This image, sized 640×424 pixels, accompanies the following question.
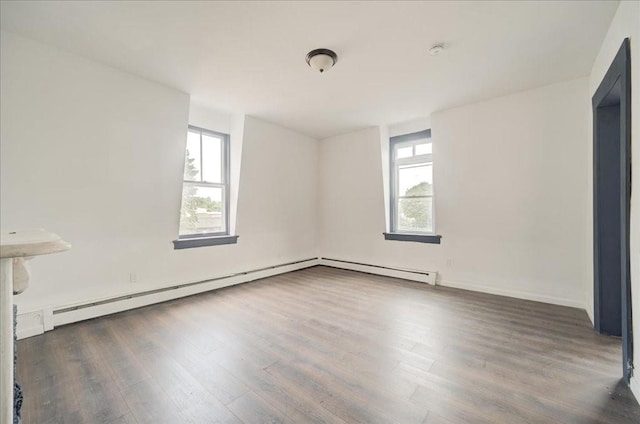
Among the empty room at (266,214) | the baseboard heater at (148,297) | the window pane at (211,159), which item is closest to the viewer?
the empty room at (266,214)

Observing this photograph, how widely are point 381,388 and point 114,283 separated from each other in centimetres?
299

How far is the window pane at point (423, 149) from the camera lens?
180 inches

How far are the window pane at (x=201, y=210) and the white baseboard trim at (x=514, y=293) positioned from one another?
11.9 feet

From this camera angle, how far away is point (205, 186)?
4074 mm

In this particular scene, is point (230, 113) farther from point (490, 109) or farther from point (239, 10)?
point (490, 109)

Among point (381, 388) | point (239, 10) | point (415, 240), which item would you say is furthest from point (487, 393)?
point (239, 10)

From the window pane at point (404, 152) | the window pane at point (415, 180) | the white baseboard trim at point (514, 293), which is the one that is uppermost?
the window pane at point (404, 152)

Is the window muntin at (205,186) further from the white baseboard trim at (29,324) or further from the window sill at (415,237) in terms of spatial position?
the window sill at (415,237)

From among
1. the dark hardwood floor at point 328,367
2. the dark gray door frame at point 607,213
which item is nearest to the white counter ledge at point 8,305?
the dark hardwood floor at point 328,367

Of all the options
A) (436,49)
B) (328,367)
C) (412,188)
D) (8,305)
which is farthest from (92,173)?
(412,188)

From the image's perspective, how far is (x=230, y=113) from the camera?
14.1 feet

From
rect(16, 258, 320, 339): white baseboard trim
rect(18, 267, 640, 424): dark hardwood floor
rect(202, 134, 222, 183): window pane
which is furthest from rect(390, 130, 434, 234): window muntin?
rect(202, 134, 222, 183): window pane

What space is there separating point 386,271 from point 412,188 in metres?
1.53

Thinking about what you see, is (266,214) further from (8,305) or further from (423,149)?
(8,305)
